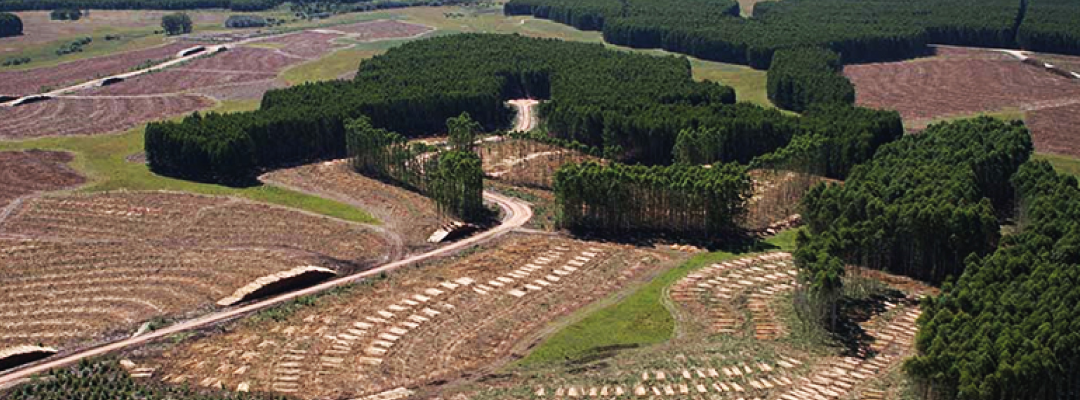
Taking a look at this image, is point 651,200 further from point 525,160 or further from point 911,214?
point 525,160

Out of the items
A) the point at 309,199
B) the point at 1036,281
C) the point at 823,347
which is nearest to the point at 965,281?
the point at 1036,281

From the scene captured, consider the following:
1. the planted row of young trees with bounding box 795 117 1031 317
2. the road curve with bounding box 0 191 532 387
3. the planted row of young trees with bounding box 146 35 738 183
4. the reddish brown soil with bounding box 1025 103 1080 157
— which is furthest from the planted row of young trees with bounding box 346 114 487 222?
the reddish brown soil with bounding box 1025 103 1080 157

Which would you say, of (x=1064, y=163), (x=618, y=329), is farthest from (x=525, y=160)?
(x=1064, y=163)

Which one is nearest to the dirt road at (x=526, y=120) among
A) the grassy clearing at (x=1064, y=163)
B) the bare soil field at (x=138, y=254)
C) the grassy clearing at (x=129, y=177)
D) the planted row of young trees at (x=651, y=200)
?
the grassy clearing at (x=129, y=177)

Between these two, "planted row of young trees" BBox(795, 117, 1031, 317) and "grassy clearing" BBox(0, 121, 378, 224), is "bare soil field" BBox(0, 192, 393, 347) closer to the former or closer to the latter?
"grassy clearing" BBox(0, 121, 378, 224)

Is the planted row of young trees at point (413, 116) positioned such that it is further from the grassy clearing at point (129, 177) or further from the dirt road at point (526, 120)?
the grassy clearing at point (129, 177)
